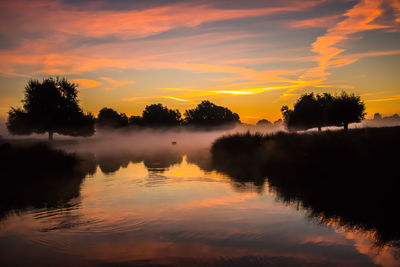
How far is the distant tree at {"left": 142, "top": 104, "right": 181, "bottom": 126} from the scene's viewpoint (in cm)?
15088

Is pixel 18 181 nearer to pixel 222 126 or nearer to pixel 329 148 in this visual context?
pixel 329 148

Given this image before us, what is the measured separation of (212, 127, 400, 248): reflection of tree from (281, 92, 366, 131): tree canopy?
84.7 feet

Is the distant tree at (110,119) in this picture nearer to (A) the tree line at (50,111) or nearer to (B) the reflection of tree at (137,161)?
(A) the tree line at (50,111)

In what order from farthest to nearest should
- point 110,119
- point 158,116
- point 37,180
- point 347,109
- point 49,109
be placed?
point 158,116 < point 110,119 < point 347,109 < point 49,109 < point 37,180

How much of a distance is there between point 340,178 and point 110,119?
5200 inches

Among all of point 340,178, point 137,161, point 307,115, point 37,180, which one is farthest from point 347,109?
point 37,180

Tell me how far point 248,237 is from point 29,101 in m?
54.9

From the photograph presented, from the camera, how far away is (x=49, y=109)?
55125 millimetres

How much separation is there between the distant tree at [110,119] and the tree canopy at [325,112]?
7950 centimetres

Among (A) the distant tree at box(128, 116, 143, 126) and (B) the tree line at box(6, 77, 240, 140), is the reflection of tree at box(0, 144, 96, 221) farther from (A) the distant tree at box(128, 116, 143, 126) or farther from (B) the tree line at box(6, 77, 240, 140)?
(A) the distant tree at box(128, 116, 143, 126)

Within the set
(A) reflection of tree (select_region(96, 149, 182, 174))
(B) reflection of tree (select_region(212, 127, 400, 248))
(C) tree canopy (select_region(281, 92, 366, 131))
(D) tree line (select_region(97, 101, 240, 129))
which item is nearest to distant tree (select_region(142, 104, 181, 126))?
(D) tree line (select_region(97, 101, 240, 129))

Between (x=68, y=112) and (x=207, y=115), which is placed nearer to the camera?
(x=68, y=112)

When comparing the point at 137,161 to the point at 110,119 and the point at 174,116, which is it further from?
the point at 174,116

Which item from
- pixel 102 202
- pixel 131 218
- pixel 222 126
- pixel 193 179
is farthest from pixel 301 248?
pixel 222 126
